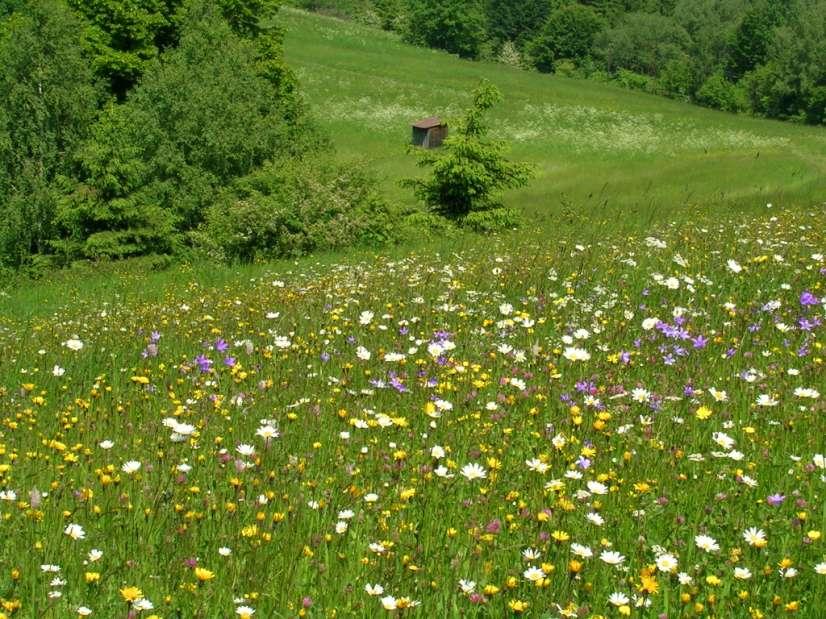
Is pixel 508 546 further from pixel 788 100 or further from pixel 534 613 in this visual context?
pixel 788 100

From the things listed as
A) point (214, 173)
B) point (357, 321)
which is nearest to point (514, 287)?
point (357, 321)

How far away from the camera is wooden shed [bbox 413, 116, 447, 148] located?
58.2 m

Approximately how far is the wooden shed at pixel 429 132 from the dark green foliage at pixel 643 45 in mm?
109405

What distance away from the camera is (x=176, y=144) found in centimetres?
3484

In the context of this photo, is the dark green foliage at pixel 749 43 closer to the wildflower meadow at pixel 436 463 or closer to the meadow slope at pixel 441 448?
the meadow slope at pixel 441 448

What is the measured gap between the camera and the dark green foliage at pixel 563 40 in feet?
531

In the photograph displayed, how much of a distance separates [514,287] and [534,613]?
5.97 metres

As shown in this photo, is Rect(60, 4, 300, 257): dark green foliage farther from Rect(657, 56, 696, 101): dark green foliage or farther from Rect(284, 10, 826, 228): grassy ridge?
Rect(657, 56, 696, 101): dark green foliage

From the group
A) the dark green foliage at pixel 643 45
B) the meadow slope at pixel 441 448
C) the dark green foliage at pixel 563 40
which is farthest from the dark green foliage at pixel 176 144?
the dark green foliage at pixel 643 45

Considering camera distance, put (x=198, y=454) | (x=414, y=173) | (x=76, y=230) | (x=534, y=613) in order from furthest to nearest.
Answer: (x=414, y=173)
(x=76, y=230)
(x=198, y=454)
(x=534, y=613)

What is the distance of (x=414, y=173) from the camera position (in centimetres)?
5028

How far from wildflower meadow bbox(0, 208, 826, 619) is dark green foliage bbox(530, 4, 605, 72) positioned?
161559 millimetres

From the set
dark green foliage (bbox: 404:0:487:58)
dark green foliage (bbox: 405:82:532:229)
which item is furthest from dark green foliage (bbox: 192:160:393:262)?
dark green foliage (bbox: 404:0:487:58)

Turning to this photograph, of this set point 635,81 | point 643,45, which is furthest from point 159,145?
point 643,45
